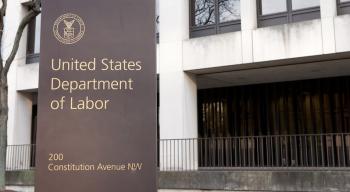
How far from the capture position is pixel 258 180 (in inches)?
539

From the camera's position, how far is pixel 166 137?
659 inches

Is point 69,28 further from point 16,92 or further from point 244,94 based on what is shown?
point 16,92

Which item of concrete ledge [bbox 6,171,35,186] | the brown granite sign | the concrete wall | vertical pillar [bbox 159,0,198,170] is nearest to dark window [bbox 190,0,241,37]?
vertical pillar [bbox 159,0,198,170]

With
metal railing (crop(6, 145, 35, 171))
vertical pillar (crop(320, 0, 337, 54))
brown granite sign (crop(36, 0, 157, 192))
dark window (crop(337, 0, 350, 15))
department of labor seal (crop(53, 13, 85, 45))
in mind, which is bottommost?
metal railing (crop(6, 145, 35, 171))

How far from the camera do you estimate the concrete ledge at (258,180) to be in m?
12.7

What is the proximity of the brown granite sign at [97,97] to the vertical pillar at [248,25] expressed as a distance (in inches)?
443

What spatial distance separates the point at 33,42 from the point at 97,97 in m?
18.4

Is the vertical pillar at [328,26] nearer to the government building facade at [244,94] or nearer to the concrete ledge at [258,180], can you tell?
the government building facade at [244,94]

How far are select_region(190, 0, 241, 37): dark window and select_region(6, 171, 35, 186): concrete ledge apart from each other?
28.0 feet

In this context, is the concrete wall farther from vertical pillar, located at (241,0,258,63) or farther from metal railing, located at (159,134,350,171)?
vertical pillar, located at (241,0,258,63)

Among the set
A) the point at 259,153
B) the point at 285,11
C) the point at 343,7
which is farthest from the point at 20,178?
the point at 343,7

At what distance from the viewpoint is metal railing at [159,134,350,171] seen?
54.3 ft

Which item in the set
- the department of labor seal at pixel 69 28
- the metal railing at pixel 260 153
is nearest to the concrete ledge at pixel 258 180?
the metal railing at pixel 260 153

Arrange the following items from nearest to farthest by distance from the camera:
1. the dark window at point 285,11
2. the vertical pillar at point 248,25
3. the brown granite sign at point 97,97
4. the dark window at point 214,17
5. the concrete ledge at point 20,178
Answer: the brown granite sign at point 97,97
the vertical pillar at point 248,25
the dark window at point 285,11
the dark window at point 214,17
the concrete ledge at point 20,178
